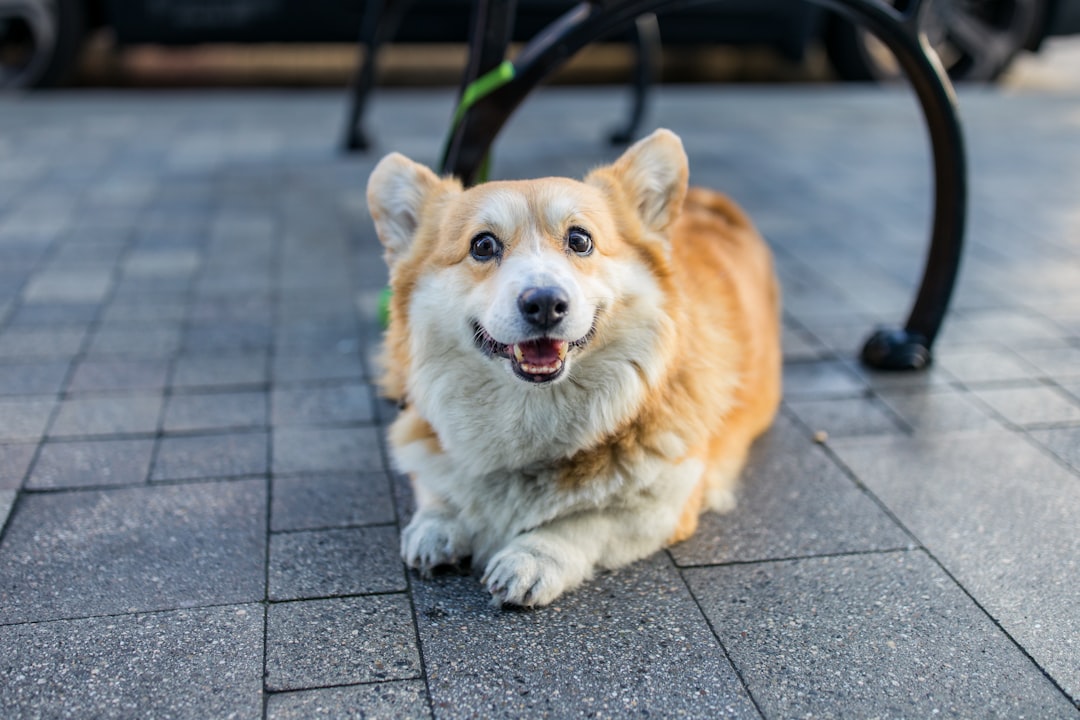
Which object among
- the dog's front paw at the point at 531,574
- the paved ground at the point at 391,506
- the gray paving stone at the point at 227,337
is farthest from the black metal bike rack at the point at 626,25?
the dog's front paw at the point at 531,574

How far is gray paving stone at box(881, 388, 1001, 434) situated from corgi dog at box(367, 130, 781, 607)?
42.5 inches

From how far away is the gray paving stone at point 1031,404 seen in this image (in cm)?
354

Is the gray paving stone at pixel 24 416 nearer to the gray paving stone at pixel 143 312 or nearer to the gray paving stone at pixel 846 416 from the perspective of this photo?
the gray paving stone at pixel 143 312

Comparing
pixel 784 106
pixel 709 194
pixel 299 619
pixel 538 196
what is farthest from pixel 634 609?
pixel 784 106

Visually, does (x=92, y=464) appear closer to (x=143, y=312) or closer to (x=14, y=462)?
(x=14, y=462)

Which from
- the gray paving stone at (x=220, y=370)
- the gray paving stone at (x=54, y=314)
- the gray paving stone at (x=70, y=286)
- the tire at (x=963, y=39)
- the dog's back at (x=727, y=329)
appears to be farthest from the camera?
the tire at (x=963, y=39)

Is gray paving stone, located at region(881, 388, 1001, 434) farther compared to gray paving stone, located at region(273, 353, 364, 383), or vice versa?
gray paving stone, located at region(273, 353, 364, 383)

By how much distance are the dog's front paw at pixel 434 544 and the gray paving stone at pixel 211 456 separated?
735 millimetres

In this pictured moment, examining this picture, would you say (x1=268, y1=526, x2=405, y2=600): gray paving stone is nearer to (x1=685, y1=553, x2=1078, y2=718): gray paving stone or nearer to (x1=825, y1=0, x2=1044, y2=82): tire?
(x1=685, y1=553, x2=1078, y2=718): gray paving stone

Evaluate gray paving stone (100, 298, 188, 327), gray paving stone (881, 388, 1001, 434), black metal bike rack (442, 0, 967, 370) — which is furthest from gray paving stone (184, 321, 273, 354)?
gray paving stone (881, 388, 1001, 434)

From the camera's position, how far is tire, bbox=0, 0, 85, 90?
775 centimetres

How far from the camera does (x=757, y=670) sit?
2.29 meters

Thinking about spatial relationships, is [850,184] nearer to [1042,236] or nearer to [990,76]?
[1042,236]

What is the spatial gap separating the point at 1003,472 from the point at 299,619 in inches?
88.6
